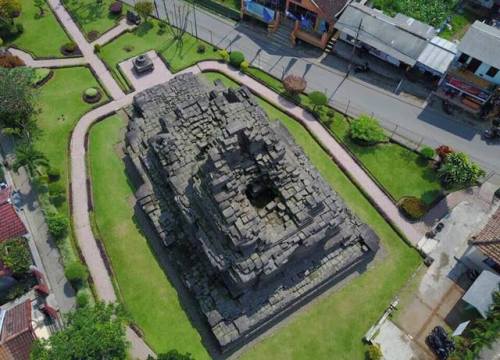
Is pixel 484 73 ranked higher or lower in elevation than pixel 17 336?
higher

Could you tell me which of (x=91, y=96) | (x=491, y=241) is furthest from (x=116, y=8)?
(x=491, y=241)

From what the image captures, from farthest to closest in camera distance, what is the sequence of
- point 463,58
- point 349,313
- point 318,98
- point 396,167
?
point 318,98 < point 463,58 < point 396,167 < point 349,313

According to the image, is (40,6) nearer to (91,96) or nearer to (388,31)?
(91,96)

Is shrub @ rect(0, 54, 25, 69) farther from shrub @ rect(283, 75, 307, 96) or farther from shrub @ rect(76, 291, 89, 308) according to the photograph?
shrub @ rect(283, 75, 307, 96)

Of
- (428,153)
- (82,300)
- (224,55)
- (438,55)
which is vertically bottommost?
(428,153)

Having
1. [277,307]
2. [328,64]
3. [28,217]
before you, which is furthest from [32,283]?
[328,64]

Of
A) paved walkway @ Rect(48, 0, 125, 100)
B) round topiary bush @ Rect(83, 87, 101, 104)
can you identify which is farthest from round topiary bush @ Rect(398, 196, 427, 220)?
round topiary bush @ Rect(83, 87, 101, 104)

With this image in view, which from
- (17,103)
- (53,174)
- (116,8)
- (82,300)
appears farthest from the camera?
(116,8)

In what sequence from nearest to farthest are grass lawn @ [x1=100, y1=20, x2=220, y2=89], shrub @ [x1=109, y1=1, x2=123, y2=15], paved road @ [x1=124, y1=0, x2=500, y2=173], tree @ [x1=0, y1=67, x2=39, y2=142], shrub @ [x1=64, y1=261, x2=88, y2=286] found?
shrub @ [x1=64, y1=261, x2=88, y2=286]
tree @ [x1=0, y1=67, x2=39, y2=142]
paved road @ [x1=124, y1=0, x2=500, y2=173]
grass lawn @ [x1=100, y1=20, x2=220, y2=89]
shrub @ [x1=109, y1=1, x2=123, y2=15]
